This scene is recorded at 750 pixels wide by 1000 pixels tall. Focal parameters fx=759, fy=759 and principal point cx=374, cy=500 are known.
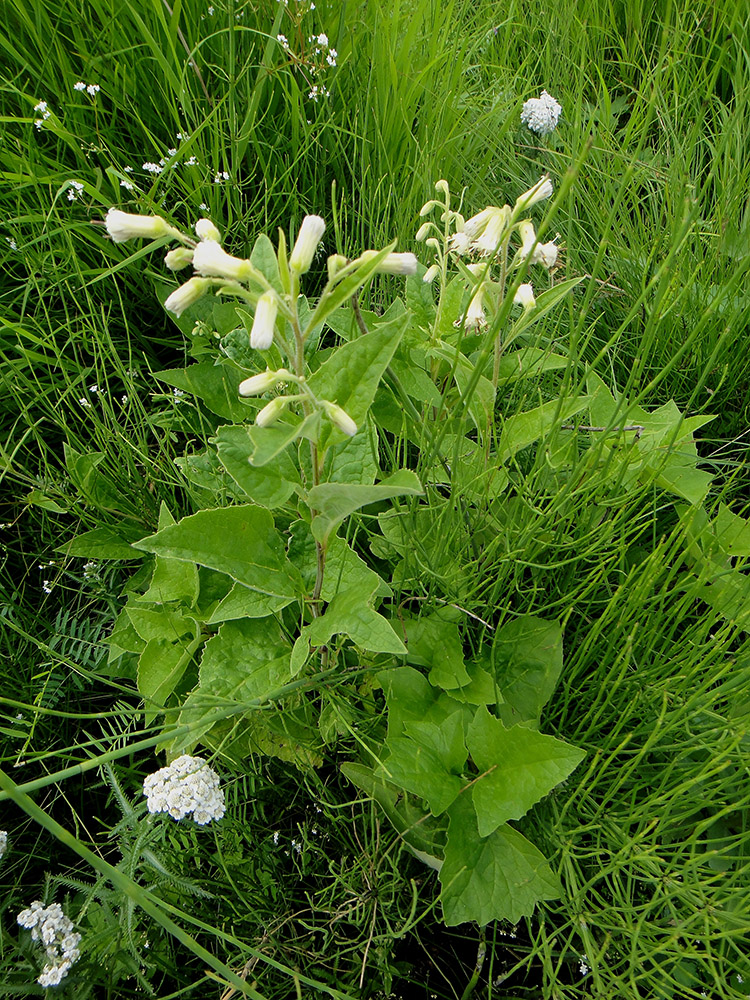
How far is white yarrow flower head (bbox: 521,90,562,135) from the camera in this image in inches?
82.7

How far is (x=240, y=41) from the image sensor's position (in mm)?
1934

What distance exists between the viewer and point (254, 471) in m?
1.03

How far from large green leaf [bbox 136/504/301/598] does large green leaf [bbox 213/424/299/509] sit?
4cm

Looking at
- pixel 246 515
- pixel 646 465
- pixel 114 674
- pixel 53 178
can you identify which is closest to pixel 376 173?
pixel 53 178

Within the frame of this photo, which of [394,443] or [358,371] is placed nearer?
[358,371]

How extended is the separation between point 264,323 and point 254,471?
257 millimetres

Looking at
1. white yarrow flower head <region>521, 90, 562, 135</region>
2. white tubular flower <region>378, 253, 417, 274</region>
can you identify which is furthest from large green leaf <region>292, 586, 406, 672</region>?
Answer: white yarrow flower head <region>521, 90, 562, 135</region>

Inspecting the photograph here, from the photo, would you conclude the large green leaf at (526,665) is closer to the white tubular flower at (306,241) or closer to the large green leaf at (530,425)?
the large green leaf at (530,425)

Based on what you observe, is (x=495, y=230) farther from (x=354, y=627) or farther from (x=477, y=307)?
(x=354, y=627)

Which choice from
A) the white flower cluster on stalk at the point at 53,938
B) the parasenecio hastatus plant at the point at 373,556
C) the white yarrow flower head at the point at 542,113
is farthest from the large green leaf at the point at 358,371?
the white yarrow flower head at the point at 542,113

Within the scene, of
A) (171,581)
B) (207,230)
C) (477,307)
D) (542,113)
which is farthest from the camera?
(542,113)

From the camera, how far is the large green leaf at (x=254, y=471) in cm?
101

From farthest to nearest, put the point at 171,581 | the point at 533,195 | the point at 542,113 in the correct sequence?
the point at 542,113 < the point at 171,581 < the point at 533,195

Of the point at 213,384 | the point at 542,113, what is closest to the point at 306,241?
the point at 213,384
